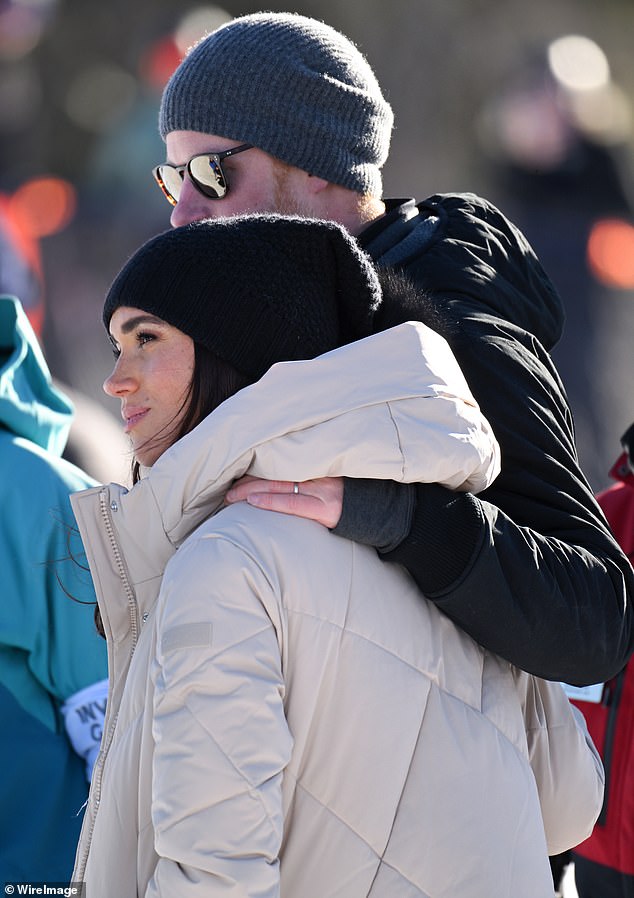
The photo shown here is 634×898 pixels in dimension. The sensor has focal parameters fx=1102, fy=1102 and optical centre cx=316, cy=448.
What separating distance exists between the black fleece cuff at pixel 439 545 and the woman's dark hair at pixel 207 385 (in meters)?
0.28

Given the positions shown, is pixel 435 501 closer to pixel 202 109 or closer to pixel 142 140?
pixel 202 109

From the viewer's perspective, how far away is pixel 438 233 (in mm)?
1680

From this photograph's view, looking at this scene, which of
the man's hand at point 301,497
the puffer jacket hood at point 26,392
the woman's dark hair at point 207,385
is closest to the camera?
the man's hand at point 301,497

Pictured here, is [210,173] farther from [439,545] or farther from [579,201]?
[579,201]

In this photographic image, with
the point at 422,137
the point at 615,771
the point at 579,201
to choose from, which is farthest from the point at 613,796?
the point at 422,137

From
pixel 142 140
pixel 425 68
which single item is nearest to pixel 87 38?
pixel 142 140

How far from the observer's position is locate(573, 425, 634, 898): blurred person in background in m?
2.52

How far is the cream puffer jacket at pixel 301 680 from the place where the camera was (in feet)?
Result: 3.64

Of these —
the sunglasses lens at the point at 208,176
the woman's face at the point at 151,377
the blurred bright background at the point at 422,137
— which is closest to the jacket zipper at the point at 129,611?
the woman's face at the point at 151,377

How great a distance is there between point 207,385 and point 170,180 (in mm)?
632

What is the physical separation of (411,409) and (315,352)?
156 mm

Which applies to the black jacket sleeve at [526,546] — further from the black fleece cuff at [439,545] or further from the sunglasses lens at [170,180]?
the sunglasses lens at [170,180]

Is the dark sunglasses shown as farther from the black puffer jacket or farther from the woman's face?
the woman's face

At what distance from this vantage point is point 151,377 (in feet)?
4.45
